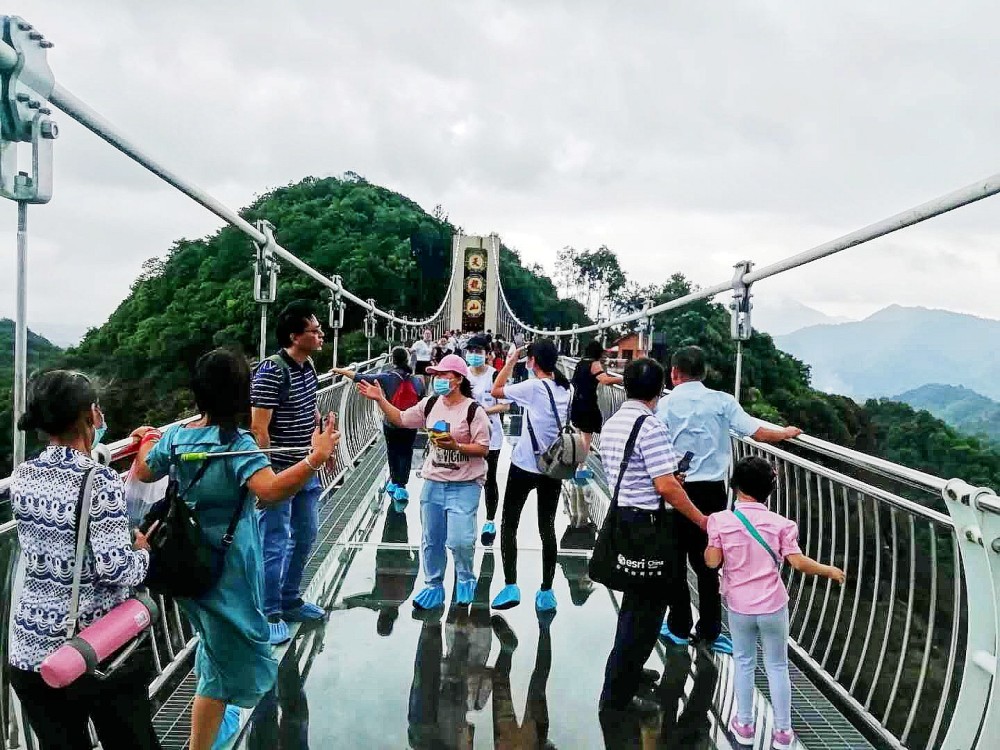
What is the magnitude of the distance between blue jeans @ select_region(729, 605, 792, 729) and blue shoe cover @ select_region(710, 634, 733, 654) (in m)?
0.66

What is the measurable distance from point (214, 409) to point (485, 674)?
1447 mm

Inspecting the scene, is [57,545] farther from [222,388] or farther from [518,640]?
[518,640]

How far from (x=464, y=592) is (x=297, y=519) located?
2.52 feet

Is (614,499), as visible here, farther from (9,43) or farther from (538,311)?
(538,311)

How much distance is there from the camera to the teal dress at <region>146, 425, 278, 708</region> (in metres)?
1.94

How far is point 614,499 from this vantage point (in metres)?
2.63

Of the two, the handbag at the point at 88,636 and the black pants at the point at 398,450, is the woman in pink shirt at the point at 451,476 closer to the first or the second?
the handbag at the point at 88,636

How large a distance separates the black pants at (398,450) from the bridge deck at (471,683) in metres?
1.54

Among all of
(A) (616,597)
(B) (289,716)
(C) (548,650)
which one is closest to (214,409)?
(B) (289,716)

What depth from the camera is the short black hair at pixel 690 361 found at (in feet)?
9.89

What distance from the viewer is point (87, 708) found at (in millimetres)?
1676

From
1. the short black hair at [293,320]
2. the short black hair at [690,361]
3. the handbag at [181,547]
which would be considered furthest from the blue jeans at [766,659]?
the short black hair at [293,320]

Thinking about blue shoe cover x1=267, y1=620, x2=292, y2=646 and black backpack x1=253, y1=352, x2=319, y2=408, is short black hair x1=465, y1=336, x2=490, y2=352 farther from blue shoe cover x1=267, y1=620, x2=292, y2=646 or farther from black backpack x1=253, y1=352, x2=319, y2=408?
blue shoe cover x1=267, y1=620, x2=292, y2=646

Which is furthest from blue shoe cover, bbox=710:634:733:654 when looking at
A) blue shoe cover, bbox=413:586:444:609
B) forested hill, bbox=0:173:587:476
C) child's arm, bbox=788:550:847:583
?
forested hill, bbox=0:173:587:476
